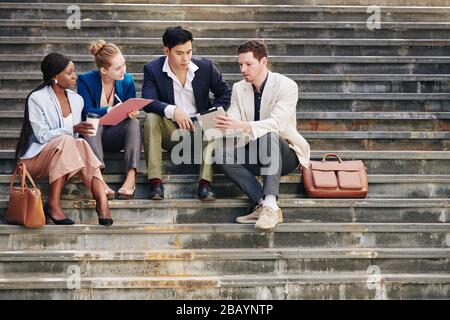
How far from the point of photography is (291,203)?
6945 millimetres

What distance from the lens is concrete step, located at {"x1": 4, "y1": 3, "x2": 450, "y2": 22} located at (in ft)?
32.1

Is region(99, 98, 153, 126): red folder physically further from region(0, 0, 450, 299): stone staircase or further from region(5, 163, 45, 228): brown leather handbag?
region(5, 163, 45, 228): brown leather handbag

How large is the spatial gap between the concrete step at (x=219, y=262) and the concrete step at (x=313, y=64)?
279 centimetres

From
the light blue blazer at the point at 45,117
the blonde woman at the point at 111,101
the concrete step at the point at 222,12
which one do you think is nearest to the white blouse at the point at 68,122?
the light blue blazer at the point at 45,117

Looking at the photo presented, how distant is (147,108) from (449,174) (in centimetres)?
236

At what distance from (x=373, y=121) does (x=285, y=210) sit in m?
1.67

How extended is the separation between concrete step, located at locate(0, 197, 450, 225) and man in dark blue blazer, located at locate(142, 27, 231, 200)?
4.3 inches

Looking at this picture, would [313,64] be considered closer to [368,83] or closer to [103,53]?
[368,83]

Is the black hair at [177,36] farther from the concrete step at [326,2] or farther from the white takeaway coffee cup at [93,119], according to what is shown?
the concrete step at [326,2]

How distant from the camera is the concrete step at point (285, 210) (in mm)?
6906

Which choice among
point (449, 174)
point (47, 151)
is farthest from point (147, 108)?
point (449, 174)

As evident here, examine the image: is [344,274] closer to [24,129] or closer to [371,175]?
[371,175]
